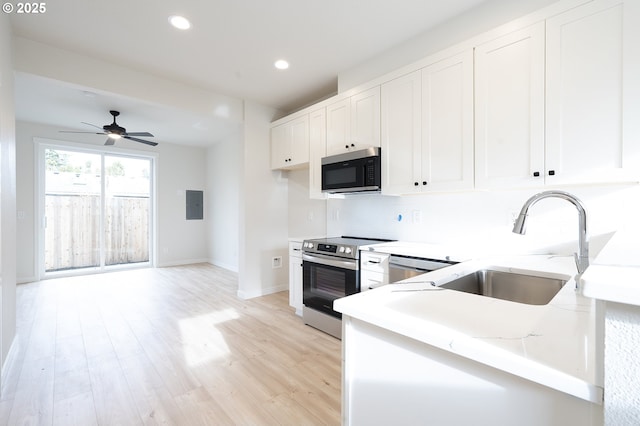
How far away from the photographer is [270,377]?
7.12 ft

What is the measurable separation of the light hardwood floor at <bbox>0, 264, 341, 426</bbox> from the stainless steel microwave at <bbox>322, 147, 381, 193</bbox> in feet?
4.86

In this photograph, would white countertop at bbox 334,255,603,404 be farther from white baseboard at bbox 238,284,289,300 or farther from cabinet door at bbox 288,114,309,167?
white baseboard at bbox 238,284,289,300

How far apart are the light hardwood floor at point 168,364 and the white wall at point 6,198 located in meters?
0.32

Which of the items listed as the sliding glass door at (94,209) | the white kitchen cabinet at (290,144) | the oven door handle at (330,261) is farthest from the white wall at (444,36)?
the sliding glass door at (94,209)

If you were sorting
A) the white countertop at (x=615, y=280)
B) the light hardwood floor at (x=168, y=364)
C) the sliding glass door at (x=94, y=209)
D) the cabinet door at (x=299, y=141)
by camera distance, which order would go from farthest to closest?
the sliding glass door at (x=94, y=209) < the cabinet door at (x=299, y=141) < the light hardwood floor at (x=168, y=364) < the white countertop at (x=615, y=280)

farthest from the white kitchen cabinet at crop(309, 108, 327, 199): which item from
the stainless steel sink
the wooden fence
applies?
the wooden fence

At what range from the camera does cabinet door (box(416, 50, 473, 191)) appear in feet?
7.11

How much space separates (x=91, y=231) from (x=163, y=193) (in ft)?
4.80

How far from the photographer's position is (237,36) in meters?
2.65

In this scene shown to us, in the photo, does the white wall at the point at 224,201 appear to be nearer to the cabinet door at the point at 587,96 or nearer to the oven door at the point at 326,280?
the oven door at the point at 326,280

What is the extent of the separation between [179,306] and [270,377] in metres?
2.15

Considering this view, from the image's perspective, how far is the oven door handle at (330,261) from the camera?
106 inches

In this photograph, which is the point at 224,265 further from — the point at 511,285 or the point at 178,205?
the point at 511,285

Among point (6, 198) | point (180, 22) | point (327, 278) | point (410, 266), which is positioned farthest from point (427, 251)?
point (6, 198)
